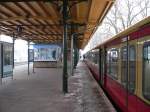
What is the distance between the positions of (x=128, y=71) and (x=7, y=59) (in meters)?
12.1

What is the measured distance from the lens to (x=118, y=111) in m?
11.2

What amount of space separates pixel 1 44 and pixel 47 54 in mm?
24350

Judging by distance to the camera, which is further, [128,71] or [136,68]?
[128,71]

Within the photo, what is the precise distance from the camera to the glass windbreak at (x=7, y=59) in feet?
60.3

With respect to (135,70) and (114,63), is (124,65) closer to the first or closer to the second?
(135,70)

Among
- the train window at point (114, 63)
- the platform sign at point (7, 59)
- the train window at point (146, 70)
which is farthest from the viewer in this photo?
the platform sign at point (7, 59)

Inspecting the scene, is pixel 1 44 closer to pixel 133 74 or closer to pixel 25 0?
pixel 25 0

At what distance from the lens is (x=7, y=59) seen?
19.2 m

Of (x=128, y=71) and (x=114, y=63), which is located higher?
(x=114, y=63)

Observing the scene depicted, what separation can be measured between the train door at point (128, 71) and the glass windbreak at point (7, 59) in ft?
33.5

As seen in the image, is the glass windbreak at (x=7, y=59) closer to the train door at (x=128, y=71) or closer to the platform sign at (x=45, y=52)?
the train door at (x=128, y=71)

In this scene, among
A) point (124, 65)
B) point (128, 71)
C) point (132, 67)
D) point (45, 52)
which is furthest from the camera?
point (45, 52)

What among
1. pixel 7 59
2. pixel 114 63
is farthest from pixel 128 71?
pixel 7 59

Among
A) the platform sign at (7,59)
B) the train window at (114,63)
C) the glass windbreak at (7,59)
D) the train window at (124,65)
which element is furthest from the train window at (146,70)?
the glass windbreak at (7,59)
